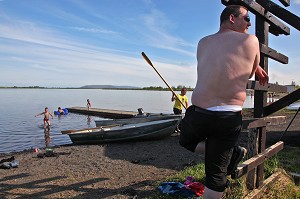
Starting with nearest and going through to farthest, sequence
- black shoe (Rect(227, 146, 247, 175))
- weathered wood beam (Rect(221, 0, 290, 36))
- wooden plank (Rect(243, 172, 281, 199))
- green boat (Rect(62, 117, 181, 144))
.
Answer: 1. black shoe (Rect(227, 146, 247, 175))
2. weathered wood beam (Rect(221, 0, 290, 36))
3. wooden plank (Rect(243, 172, 281, 199))
4. green boat (Rect(62, 117, 181, 144))

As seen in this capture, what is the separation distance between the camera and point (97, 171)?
27.7ft

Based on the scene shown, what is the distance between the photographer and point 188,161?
9.15 meters

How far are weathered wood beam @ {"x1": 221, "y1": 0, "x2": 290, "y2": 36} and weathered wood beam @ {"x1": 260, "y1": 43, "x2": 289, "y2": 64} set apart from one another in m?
0.39

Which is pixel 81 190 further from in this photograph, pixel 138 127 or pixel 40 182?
pixel 138 127

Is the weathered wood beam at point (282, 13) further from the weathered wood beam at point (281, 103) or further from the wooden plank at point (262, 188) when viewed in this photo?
the wooden plank at point (262, 188)

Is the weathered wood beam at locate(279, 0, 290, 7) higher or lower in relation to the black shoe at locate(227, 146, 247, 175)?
higher

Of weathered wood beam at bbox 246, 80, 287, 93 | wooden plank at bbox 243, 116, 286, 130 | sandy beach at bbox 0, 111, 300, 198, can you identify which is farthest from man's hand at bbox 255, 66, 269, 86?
sandy beach at bbox 0, 111, 300, 198

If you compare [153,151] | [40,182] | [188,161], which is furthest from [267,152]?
[153,151]

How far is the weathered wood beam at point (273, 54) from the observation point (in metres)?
4.52

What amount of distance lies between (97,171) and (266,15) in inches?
243

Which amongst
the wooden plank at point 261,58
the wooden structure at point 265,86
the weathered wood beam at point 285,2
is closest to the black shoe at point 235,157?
the wooden structure at point 265,86

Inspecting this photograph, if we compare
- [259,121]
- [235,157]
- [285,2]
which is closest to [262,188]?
[259,121]

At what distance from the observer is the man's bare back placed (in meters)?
2.70

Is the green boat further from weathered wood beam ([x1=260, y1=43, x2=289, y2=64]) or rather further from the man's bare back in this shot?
the man's bare back
